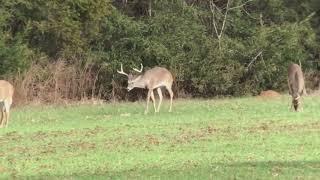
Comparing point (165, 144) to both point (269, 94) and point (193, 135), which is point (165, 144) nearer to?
point (193, 135)

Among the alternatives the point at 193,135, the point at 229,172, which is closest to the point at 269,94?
the point at 193,135

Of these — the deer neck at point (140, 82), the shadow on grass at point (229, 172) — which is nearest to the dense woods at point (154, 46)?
the deer neck at point (140, 82)

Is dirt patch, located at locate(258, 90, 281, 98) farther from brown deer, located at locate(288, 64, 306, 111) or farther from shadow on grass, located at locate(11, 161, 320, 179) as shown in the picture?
shadow on grass, located at locate(11, 161, 320, 179)

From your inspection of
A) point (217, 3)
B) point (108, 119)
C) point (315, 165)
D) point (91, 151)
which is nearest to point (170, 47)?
point (217, 3)

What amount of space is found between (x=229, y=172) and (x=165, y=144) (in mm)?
4473

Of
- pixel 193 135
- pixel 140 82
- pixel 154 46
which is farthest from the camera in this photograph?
pixel 154 46

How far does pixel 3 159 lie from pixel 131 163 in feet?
8.38

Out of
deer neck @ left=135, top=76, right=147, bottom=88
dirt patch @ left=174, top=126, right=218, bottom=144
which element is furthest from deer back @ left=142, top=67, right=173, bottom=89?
dirt patch @ left=174, top=126, right=218, bottom=144

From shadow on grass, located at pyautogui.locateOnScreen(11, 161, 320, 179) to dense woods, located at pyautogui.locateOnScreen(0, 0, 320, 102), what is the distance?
18.5 metres

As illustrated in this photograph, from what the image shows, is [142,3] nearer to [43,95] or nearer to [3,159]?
[43,95]

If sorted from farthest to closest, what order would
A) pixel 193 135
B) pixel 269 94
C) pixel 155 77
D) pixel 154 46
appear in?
pixel 154 46 → pixel 269 94 → pixel 155 77 → pixel 193 135

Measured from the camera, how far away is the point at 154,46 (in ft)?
104

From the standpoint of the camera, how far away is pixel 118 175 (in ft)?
36.9

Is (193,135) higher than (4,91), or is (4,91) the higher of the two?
(4,91)
